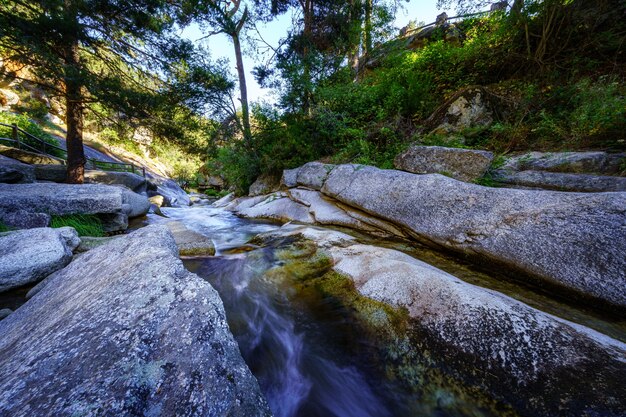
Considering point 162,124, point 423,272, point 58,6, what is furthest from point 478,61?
point 58,6

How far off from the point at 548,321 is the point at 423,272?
0.88m

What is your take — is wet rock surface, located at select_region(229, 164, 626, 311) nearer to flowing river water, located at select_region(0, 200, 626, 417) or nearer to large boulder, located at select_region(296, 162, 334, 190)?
flowing river water, located at select_region(0, 200, 626, 417)

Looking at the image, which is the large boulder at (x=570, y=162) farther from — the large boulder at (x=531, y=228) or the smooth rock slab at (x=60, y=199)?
the smooth rock slab at (x=60, y=199)

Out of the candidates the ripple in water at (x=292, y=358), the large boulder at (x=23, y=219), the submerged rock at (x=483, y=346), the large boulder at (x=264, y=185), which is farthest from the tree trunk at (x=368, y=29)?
the large boulder at (x=23, y=219)

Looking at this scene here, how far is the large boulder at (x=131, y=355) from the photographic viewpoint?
889 millimetres

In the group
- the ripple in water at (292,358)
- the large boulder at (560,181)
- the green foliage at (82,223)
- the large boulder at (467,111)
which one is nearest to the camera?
the ripple in water at (292,358)

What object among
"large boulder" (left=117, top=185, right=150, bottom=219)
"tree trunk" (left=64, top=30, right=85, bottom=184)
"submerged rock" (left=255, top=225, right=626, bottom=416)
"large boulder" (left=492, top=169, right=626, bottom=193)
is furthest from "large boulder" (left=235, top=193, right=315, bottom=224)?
"tree trunk" (left=64, top=30, right=85, bottom=184)

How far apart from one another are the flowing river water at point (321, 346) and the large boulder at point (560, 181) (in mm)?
1829

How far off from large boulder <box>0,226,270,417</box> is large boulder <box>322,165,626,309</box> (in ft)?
8.88

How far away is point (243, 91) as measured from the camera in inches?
372

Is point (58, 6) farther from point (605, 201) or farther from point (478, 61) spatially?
point (478, 61)

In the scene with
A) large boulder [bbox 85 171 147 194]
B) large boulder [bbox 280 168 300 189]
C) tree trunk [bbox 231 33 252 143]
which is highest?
tree trunk [bbox 231 33 252 143]

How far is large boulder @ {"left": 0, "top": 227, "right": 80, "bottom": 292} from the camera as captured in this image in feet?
7.91

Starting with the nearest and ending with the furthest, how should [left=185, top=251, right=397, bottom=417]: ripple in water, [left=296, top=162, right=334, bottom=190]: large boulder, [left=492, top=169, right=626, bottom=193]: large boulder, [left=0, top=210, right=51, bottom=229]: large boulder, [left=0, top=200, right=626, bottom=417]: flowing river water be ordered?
[left=0, top=200, right=626, bottom=417]: flowing river water
[left=185, top=251, right=397, bottom=417]: ripple in water
[left=492, top=169, right=626, bottom=193]: large boulder
[left=0, top=210, right=51, bottom=229]: large boulder
[left=296, top=162, right=334, bottom=190]: large boulder
